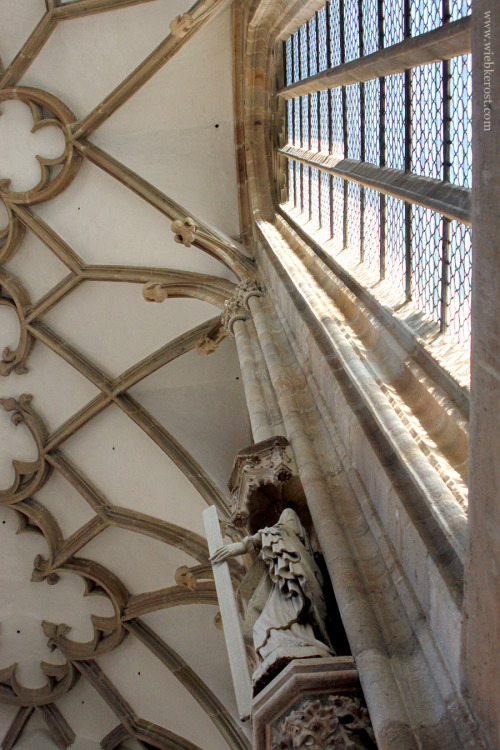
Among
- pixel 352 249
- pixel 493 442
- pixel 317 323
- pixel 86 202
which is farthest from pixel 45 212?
pixel 493 442

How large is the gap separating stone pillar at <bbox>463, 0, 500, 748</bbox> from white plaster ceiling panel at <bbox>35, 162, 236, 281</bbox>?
27.9ft

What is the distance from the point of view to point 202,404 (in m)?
11.2

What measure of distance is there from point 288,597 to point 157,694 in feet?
30.0

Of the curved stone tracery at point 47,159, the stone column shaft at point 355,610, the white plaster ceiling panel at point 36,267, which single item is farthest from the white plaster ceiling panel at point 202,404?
the stone column shaft at point 355,610

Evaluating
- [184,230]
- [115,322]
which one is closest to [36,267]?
[115,322]

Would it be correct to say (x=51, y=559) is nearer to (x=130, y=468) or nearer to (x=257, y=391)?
(x=130, y=468)

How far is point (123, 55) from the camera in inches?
403

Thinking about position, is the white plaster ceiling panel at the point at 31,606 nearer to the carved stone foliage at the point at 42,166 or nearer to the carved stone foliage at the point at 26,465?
the carved stone foliage at the point at 26,465

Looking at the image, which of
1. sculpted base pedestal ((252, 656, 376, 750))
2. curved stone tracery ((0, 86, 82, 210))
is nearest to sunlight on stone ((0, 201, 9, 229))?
curved stone tracery ((0, 86, 82, 210))

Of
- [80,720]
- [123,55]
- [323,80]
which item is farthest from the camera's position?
[80,720]

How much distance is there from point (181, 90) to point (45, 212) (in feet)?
7.68

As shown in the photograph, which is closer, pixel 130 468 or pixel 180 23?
pixel 180 23

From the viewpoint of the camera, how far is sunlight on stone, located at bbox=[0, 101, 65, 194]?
10586mm

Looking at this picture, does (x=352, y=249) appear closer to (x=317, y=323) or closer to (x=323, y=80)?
(x=323, y=80)
